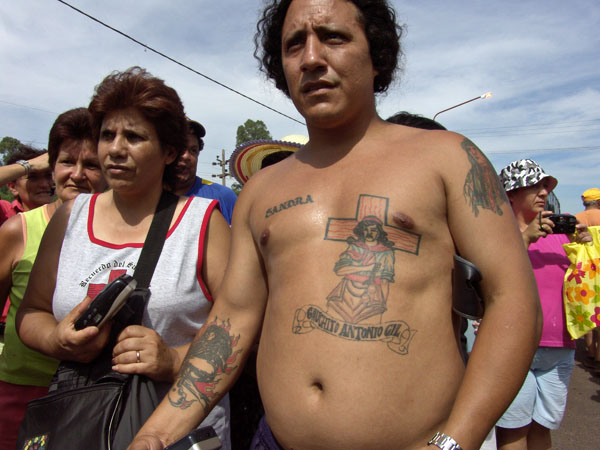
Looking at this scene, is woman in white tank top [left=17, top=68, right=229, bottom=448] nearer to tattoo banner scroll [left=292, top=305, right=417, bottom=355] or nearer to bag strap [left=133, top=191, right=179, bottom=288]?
bag strap [left=133, top=191, right=179, bottom=288]

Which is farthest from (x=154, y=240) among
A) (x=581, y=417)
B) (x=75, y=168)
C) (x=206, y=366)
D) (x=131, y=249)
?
(x=581, y=417)

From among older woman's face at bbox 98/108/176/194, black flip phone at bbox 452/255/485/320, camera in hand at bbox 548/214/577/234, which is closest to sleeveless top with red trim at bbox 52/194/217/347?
older woman's face at bbox 98/108/176/194

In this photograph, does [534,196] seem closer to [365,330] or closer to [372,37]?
[372,37]

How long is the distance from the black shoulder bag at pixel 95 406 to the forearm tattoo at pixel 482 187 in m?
1.25

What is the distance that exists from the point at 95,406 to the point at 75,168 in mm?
1619

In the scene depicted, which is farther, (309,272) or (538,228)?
(538,228)

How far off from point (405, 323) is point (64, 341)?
1.24 metres

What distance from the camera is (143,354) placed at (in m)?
1.60

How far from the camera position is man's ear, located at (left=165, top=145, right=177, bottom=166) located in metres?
2.17

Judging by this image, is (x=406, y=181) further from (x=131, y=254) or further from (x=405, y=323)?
(x=131, y=254)

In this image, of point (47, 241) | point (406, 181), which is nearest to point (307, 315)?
point (406, 181)

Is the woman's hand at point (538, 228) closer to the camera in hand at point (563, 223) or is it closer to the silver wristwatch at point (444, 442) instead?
the camera in hand at point (563, 223)

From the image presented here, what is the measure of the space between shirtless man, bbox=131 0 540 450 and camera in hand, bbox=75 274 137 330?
1.10 feet

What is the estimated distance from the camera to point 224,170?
121ft
